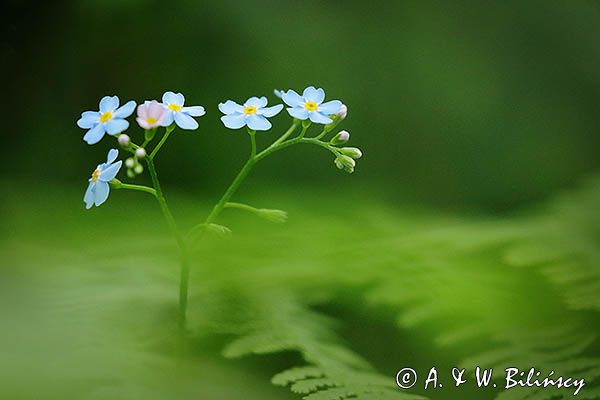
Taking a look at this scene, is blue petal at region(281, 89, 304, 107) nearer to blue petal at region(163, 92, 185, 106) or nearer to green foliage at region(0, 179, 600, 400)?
blue petal at region(163, 92, 185, 106)

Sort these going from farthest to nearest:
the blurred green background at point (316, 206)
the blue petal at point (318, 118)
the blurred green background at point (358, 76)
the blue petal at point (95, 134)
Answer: the blurred green background at point (358, 76) < the blurred green background at point (316, 206) < the blue petal at point (318, 118) < the blue petal at point (95, 134)

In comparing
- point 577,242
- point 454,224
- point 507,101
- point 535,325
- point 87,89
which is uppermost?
point 87,89

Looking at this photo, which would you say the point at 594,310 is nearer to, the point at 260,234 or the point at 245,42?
the point at 260,234

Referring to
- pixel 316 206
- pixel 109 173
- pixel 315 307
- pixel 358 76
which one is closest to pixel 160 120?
pixel 109 173

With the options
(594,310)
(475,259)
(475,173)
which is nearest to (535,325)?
(594,310)

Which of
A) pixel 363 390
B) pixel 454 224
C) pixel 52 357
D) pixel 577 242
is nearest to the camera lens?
pixel 52 357

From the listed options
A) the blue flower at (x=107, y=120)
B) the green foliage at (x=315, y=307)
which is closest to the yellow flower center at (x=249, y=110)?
the blue flower at (x=107, y=120)

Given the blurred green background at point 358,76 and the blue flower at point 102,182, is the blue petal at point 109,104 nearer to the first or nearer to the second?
the blue flower at point 102,182
